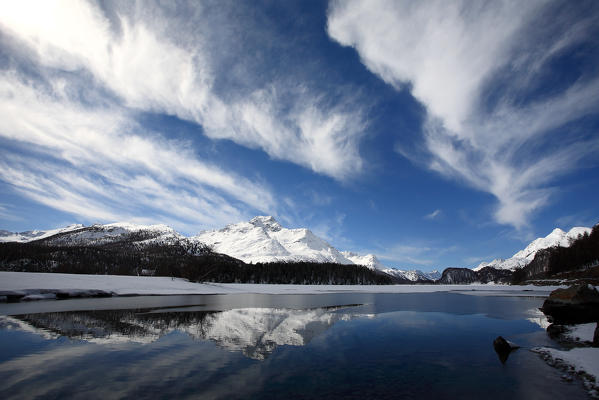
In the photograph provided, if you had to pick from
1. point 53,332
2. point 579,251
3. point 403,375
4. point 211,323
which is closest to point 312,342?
point 403,375

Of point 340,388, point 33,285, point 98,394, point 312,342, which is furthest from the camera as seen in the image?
point 33,285

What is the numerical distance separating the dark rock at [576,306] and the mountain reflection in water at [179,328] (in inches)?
684

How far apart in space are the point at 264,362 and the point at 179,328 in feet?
35.0

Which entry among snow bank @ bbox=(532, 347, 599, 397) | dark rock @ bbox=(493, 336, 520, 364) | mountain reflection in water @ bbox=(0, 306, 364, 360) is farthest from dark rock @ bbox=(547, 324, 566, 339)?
mountain reflection in water @ bbox=(0, 306, 364, 360)

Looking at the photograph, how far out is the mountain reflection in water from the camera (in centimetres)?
1725

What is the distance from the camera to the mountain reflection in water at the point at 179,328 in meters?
17.2

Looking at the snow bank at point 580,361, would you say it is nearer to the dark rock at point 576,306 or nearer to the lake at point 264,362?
the lake at point 264,362

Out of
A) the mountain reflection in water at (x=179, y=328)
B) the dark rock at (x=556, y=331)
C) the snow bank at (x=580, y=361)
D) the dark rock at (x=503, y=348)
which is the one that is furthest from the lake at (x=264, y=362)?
the dark rock at (x=556, y=331)

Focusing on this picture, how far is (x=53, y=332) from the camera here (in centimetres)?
1884

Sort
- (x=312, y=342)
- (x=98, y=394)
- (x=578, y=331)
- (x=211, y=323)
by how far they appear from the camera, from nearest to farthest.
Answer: (x=98, y=394)
(x=312, y=342)
(x=578, y=331)
(x=211, y=323)

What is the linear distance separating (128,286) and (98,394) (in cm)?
5788

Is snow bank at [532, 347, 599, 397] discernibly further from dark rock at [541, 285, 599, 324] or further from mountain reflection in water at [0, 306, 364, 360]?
mountain reflection in water at [0, 306, 364, 360]

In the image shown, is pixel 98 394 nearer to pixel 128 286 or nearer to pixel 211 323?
pixel 211 323

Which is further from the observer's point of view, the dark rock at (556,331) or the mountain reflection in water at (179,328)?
the dark rock at (556,331)
